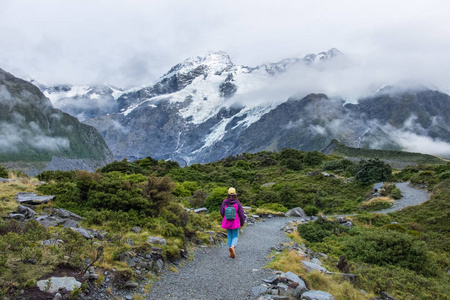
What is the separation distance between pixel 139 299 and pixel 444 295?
9.57 meters

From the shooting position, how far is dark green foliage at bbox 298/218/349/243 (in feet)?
50.0

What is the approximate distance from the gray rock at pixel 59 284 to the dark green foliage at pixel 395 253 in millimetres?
11149

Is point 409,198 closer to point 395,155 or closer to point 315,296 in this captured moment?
point 315,296

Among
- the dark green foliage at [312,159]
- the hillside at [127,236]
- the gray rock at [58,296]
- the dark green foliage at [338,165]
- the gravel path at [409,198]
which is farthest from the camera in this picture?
the dark green foliage at [312,159]

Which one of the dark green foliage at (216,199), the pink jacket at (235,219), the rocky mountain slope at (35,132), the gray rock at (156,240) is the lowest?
the dark green foliage at (216,199)

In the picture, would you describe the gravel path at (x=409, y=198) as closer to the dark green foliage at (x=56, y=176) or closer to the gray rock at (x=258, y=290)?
the gray rock at (x=258, y=290)

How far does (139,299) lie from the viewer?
6145 millimetres

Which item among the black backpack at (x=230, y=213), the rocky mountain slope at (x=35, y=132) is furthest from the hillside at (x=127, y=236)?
the rocky mountain slope at (x=35, y=132)

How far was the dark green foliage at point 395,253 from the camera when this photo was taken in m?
11.6

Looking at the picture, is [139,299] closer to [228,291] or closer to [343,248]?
[228,291]

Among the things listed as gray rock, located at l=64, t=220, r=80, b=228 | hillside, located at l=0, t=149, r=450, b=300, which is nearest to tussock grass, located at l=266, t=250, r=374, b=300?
hillside, located at l=0, t=149, r=450, b=300

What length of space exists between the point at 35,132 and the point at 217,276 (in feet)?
616

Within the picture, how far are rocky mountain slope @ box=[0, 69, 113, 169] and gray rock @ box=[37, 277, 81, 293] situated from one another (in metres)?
145

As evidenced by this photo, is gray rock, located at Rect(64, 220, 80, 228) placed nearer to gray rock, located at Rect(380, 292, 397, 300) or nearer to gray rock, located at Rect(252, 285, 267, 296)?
gray rock, located at Rect(252, 285, 267, 296)
